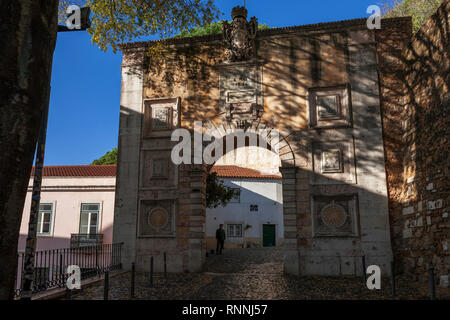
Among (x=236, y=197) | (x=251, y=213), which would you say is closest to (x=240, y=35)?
(x=236, y=197)

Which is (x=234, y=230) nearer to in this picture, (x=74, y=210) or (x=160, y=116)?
(x=74, y=210)

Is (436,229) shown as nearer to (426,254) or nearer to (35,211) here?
(426,254)

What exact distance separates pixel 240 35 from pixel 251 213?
18.2m

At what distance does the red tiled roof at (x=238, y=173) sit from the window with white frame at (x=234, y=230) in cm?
384

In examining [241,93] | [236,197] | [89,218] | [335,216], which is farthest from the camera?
[236,197]

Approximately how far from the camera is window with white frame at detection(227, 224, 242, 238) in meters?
28.1

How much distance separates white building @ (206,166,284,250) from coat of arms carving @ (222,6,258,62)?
15.9 metres

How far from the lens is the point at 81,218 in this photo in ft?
64.7

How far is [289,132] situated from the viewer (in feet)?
40.5

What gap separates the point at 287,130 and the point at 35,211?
27.7ft

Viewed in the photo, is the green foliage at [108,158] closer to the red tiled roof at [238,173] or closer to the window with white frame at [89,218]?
the red tiled roof at [238,173]

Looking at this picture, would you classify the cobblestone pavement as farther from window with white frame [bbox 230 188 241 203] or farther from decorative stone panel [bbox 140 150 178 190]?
window with white frame [bbox 230 188 241 203]

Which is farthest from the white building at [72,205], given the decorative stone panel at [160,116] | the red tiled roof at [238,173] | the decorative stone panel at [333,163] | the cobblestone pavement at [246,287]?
the decorative stone panel at [333,163]

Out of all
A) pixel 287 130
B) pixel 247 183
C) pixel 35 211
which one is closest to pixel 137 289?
pixel 35 211
